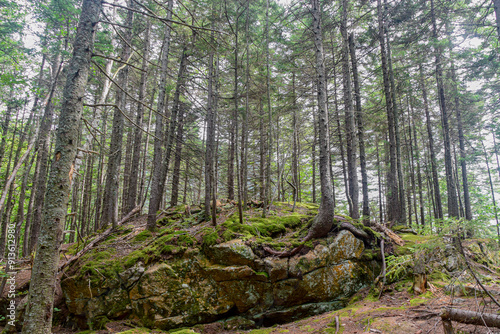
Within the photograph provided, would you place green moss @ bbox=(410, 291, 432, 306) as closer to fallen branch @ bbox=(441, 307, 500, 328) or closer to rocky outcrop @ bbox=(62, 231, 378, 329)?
rocky outcrop @ bbox=(62, 231, 378, 329)

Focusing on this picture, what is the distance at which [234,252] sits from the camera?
6707 millimetres

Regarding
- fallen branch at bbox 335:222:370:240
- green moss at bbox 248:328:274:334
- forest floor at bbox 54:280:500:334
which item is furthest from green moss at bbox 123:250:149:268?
fallen branch at bbox 335:222:370:240

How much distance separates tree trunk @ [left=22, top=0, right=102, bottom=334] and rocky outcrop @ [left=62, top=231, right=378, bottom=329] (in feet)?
11.6

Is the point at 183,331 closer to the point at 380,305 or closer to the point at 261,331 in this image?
the point at 261,331

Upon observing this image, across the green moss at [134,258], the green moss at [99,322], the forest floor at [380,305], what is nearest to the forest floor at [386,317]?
the forest floor at [380,305]

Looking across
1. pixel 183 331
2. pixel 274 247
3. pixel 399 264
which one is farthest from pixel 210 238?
pixel 399 264

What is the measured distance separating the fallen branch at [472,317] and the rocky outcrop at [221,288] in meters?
3.95

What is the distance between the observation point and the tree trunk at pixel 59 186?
2.82 metres

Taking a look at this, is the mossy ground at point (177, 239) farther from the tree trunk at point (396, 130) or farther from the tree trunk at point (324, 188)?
the tree trunk at point (396, 130)

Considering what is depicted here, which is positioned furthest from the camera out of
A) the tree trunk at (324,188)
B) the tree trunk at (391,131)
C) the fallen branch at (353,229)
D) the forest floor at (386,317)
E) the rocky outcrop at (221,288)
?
the tree trunk at (391,131)

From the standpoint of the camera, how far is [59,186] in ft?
9.96

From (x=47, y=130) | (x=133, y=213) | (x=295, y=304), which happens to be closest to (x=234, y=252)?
(x=295, y=304)

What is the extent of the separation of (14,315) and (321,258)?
27.4 feet

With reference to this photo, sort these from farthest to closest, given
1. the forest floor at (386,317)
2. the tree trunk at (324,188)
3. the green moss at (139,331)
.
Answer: the tree trunk at (324,188) → the green moss at (139,331) → the forest floor at (386,317)
